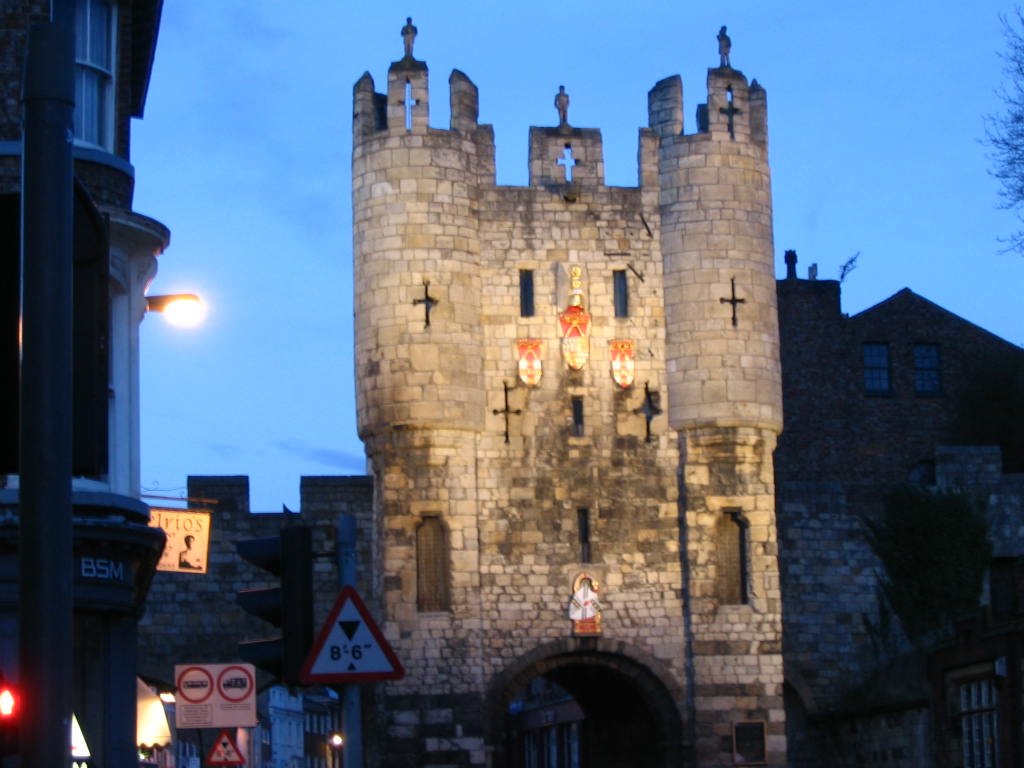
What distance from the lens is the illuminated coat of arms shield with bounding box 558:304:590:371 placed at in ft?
96.5

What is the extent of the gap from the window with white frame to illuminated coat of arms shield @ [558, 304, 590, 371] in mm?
11156

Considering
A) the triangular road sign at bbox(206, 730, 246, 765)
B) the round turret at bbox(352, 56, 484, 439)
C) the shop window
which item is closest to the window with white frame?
the triangular road sign at bbox(206, 730, 246, 765)

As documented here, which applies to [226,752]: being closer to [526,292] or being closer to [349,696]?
[349,696]

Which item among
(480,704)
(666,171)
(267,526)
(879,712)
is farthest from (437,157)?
(879,712)

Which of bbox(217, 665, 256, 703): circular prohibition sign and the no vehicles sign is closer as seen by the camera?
the no vehicles sign

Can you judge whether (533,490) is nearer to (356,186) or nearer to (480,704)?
(480,704)

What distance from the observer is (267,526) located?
3009 centimetres

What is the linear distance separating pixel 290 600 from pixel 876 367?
3305 centimetres

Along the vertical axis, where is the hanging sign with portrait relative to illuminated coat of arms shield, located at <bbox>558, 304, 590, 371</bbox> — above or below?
below

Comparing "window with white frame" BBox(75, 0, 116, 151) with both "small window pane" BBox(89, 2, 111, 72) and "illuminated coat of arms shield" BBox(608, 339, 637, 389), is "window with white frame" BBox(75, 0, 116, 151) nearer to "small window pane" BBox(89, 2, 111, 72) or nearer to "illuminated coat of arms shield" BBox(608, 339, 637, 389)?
"small window pane" BBox(89, 2, 111, 72)

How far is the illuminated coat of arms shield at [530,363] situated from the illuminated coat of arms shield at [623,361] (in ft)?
3.44

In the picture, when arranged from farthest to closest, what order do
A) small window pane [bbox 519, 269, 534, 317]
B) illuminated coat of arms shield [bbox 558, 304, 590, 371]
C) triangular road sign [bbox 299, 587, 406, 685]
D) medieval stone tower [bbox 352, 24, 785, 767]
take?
small window pane [bbox 519, 269, 534, 317] < illuminated coat of arms shield [bbox 558, 304, 590, 371] < medieval stone tower [bbox 352, 24, 785, 767] < triangular road sign [bbox 299, 587, 406, 685]

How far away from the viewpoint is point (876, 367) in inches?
1668

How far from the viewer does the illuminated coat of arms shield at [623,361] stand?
2952 cm
